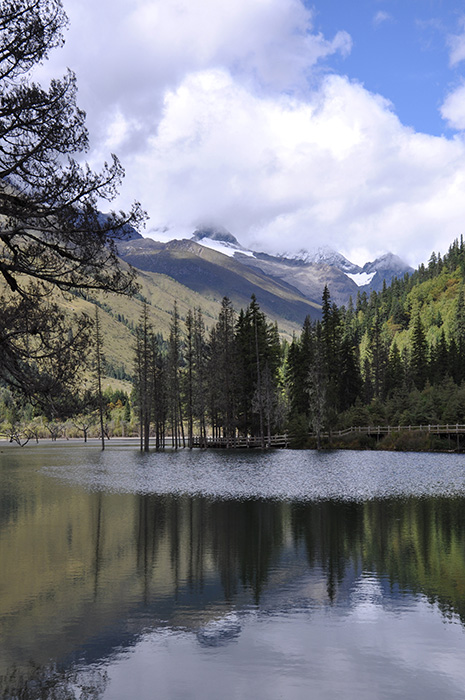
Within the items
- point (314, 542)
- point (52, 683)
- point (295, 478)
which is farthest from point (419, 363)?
point (52, 683)

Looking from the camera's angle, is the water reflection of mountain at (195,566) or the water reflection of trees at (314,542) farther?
the water reflection of trees at (314,542)

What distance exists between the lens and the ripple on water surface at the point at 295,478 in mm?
35281

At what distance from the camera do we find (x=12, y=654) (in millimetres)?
10547

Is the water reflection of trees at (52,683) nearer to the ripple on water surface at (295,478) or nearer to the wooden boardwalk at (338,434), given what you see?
the ripple on water surface at (295,478)

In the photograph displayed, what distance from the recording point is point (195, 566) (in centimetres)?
1730

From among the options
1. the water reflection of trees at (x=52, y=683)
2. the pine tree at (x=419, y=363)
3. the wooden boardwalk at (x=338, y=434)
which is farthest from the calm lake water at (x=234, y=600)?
the pine tree at (x=419, y=363)

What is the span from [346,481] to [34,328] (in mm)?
30999

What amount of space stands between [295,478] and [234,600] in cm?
3086

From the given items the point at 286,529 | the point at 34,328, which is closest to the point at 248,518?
the point at 286,529

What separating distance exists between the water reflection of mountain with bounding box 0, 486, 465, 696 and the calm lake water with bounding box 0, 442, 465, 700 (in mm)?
57

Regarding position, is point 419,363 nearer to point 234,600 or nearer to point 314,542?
point 314,542

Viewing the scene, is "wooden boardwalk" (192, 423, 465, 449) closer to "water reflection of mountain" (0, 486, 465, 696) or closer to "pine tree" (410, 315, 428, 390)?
"pine tree" (410, 315, 428, 390)

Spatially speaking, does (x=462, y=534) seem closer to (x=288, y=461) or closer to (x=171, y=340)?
(x=288, y=461)

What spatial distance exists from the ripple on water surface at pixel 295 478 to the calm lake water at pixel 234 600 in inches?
174
